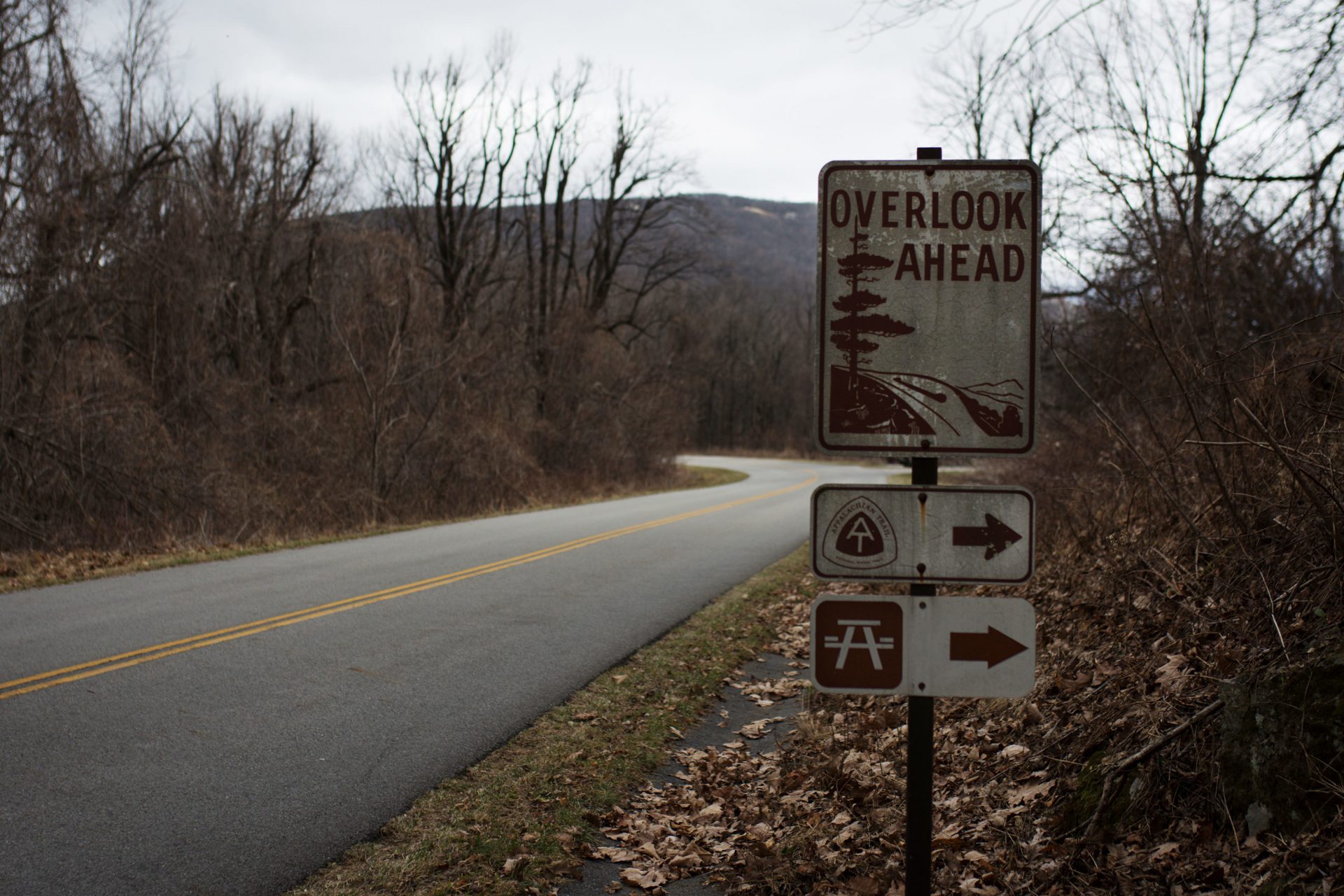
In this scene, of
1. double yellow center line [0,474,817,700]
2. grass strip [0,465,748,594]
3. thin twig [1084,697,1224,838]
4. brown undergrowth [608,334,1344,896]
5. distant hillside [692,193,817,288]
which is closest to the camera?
brown undergrowth [608,334,1344,896]

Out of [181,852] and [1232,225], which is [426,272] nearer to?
[1232,225]

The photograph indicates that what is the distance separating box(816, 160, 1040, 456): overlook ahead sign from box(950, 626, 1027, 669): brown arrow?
523 mm

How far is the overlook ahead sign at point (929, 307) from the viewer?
2729 mm

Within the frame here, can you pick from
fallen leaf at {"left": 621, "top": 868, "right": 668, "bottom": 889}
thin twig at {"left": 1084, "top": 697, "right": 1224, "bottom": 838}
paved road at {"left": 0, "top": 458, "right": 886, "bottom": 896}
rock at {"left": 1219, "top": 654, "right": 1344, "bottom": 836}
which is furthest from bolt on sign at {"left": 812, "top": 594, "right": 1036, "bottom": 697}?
paved road at {"left": 0, "top": 458, "right": 886, "bottom": 896}

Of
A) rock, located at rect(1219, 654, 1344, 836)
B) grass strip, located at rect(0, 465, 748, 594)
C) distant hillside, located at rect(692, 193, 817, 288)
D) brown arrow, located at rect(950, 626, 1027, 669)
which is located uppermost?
distant hillside, located at rect(692, 193, 817, 288)

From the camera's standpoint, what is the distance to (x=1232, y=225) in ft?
26.4

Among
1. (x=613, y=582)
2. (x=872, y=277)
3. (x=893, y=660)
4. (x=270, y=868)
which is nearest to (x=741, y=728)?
(x=270, y=868)

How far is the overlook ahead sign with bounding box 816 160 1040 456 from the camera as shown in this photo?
2.73 metres

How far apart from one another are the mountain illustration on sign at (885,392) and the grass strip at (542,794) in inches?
102

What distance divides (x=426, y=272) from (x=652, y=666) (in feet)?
63.0

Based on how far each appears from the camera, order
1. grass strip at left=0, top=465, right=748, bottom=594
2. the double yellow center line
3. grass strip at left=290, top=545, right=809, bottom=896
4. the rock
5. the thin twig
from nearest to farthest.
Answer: the rock
the thin twig
grass strip at left=290, top=545, right=809, bottom=896
the double yellow center line
grass strip at left=0, top=465, right=748, bottom=594

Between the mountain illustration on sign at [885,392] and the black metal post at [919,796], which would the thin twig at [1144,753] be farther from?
the mountain illustration on sign at [885,392]

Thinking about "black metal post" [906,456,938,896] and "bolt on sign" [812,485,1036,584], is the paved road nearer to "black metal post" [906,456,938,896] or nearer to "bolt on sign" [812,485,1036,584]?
"black metal post" [906,456,938,896]

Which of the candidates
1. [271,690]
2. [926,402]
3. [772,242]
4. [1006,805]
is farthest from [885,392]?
[772,242]
